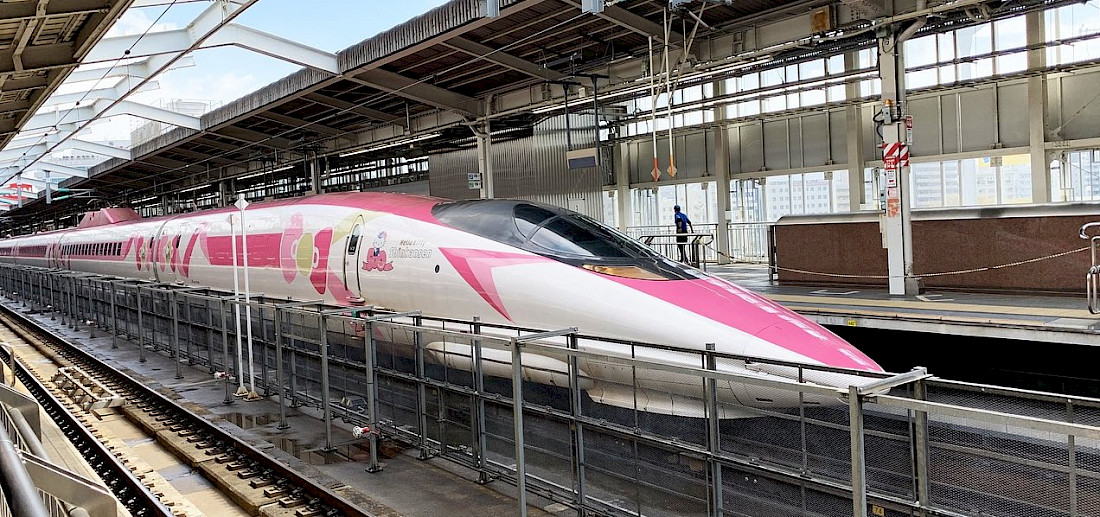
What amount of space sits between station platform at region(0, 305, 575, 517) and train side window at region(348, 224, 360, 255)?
2.27 m

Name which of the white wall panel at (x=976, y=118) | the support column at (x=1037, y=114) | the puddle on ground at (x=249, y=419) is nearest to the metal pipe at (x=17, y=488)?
the puddle on ground at (x=249, y=419)

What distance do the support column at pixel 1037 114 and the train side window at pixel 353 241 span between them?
15377 mm

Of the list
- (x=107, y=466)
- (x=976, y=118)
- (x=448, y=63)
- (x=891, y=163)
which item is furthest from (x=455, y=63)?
(x=976, y=118)

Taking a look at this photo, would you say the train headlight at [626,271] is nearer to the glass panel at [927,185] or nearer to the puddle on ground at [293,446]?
the puddle on ground at [293,446]

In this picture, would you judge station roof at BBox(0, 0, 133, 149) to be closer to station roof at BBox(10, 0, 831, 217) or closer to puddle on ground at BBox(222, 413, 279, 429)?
puddle on ground at BBox(222, 413, 279, 429)

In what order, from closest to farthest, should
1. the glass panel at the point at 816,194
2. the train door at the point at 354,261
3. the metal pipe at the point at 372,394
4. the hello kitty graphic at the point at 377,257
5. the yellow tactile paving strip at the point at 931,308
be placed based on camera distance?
1. the metal pipe at the point at 372,394
2. the yellow tactile paving strip at the point at 931,308
3. the hello kitty graphic at the point at 377,257
4. the train door at the point at 354,261
5. the glass panel at the point at 816,194

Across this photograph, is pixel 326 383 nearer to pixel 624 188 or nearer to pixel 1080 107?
pixel 1080 107

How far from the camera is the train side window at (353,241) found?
11.6 metres

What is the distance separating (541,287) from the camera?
862cm

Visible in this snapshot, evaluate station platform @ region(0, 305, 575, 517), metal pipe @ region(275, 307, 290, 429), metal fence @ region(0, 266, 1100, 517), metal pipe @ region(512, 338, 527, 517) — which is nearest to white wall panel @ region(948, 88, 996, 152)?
metal fence @ region(0, 266, 1100, 517)

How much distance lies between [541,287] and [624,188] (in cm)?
2140

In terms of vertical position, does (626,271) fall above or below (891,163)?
below

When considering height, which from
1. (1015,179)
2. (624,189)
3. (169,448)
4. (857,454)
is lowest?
(169,448)

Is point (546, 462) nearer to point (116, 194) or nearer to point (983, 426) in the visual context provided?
point (983, 426)
